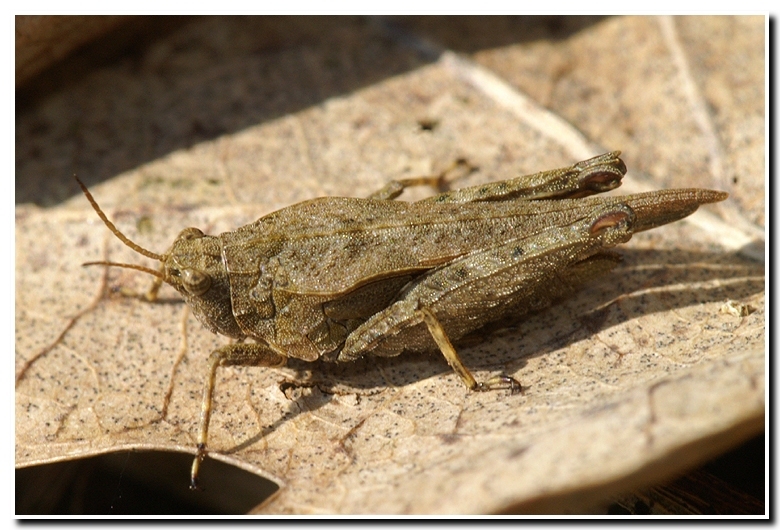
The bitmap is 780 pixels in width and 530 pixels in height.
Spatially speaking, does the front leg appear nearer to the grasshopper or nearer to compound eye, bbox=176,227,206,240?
the grasshopper

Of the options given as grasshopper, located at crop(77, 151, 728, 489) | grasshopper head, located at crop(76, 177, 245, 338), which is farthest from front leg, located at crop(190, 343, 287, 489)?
grasshopper head, located at crop(76, 177, 245, 338)

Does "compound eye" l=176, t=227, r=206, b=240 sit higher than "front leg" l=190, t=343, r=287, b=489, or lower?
higher

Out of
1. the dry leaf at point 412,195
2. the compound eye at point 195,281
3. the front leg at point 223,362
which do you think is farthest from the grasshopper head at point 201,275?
the dry leaf at point 412,195

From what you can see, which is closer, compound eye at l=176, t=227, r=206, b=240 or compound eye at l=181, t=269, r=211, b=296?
compound eye at l=181, t=269, r=211, b=296

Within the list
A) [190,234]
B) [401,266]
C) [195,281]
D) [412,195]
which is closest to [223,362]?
[195,281]

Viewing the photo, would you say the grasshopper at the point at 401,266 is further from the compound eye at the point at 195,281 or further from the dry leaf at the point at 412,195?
the dry leaf at the point at 412,195

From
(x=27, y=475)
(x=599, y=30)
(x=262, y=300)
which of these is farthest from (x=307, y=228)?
(x=599, y=30)

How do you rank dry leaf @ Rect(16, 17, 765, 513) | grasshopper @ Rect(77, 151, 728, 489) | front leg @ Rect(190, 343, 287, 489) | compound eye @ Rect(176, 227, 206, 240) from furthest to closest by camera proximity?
compound eye @ Rect(176, 227, 206, 240)
grasshopper @ Rect(77, 151, 728, 489)
front leg @ Rect(190, 343, 287, 489)
dry leaf @ Rect(16, 17, 765, 513)
